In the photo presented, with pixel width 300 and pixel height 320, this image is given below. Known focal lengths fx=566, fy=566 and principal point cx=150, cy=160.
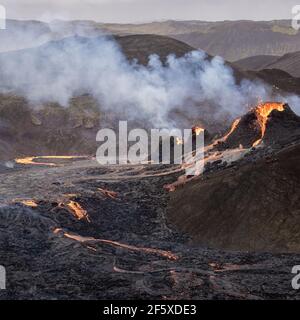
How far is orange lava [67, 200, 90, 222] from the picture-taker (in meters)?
32.9

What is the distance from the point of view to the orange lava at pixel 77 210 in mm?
32919

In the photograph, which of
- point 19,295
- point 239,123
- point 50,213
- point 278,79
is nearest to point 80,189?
point 50,213

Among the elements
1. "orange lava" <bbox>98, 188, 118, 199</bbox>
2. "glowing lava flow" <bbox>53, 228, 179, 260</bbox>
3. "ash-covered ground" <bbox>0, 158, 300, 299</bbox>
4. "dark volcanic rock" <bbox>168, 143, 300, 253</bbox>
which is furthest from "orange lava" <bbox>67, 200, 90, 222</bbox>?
"dark volcanic rock" <bbox>168, 143, 300, 253</bbox>

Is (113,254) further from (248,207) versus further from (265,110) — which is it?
(265,110)

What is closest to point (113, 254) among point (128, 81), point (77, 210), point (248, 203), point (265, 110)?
point (77, 210)

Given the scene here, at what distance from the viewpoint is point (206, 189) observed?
108 ft

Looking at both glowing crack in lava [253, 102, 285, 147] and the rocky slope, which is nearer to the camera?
the rocky slope

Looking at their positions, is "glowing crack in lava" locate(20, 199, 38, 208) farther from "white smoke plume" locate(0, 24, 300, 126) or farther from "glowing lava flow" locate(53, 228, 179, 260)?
"white smoke plume" locate(0, 24, 300, 126)

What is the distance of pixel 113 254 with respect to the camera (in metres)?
26.9

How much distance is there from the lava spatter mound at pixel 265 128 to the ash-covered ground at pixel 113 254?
17.6ft

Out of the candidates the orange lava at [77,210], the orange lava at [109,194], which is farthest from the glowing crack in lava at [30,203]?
the orange lava at [109,194]

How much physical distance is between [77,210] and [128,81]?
1885 inches

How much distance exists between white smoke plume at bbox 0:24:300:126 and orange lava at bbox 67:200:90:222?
38028 mm
